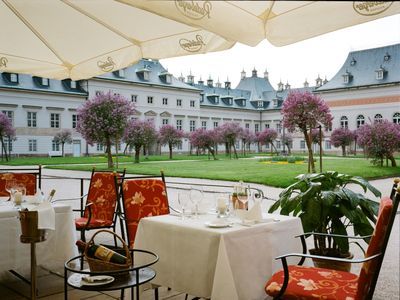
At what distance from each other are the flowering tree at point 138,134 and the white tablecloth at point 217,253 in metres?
21.5

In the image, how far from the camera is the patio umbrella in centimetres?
211

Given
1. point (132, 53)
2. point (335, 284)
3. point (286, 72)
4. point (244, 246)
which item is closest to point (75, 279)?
point (244, 246)

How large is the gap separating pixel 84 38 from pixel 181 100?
32841mm

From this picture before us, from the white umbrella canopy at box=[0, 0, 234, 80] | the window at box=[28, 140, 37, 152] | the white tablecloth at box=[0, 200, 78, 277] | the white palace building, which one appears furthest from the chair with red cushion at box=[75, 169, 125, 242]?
the window at box=[28, 140, 37, 152]

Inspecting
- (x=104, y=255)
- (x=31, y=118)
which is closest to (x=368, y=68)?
(x=31, y=118)

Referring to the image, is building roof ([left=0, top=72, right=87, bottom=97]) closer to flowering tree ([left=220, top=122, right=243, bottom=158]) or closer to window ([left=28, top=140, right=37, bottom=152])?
window ([left=28, top=140, right=37, bottom=152])

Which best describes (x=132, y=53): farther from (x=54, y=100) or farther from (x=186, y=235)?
(x=54, y=100)

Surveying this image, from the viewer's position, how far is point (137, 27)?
3.51m

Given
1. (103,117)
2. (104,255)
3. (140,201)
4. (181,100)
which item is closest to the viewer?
(104,255)

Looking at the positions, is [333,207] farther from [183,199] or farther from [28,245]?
[28,245]

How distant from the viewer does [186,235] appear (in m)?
2.50

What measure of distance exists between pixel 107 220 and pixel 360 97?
2517cm

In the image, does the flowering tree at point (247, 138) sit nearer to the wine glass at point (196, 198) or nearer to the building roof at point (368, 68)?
the building roof at point (368, 68)

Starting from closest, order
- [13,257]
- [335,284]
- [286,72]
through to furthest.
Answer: [335,284] < [13,257] < [286,72]
